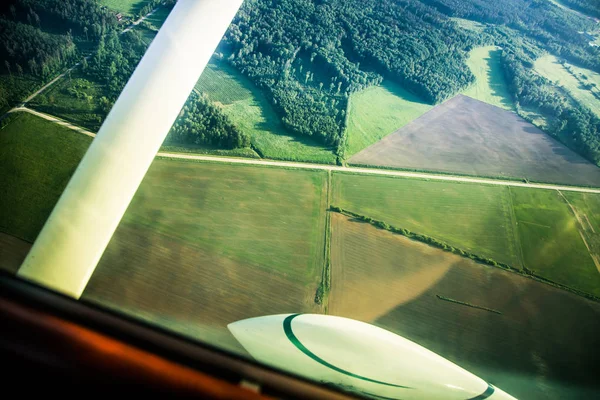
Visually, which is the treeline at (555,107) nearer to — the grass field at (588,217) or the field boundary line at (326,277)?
the grass field at (588,217)

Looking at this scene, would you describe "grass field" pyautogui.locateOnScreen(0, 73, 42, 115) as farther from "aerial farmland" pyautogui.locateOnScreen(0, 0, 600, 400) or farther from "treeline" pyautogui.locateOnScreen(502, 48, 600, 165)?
"treeline" pyautogui.locateOnScreen(502, 48, 600, 165)

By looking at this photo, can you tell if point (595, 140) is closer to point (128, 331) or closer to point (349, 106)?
point (349, 106)

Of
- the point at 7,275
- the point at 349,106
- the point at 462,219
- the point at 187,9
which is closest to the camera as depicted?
the point at 7,275

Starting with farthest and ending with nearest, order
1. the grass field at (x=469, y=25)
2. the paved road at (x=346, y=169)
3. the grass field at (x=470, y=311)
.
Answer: the grass field at (x=469, y=25), the paved road at (x=346, y=169), the grass field at (x=470, y=311)

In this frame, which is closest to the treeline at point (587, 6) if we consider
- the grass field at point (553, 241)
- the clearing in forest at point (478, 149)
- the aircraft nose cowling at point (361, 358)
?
the clearing in forest at point (478, 149)

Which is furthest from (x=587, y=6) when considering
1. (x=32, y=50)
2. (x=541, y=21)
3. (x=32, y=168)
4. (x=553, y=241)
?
(x=32, y=168)

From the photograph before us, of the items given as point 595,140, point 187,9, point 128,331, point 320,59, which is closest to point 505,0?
point 595,140

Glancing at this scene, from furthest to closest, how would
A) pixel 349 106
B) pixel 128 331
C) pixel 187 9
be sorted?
pixel 349 106 < pixel 187 9 < pixel 128 331
